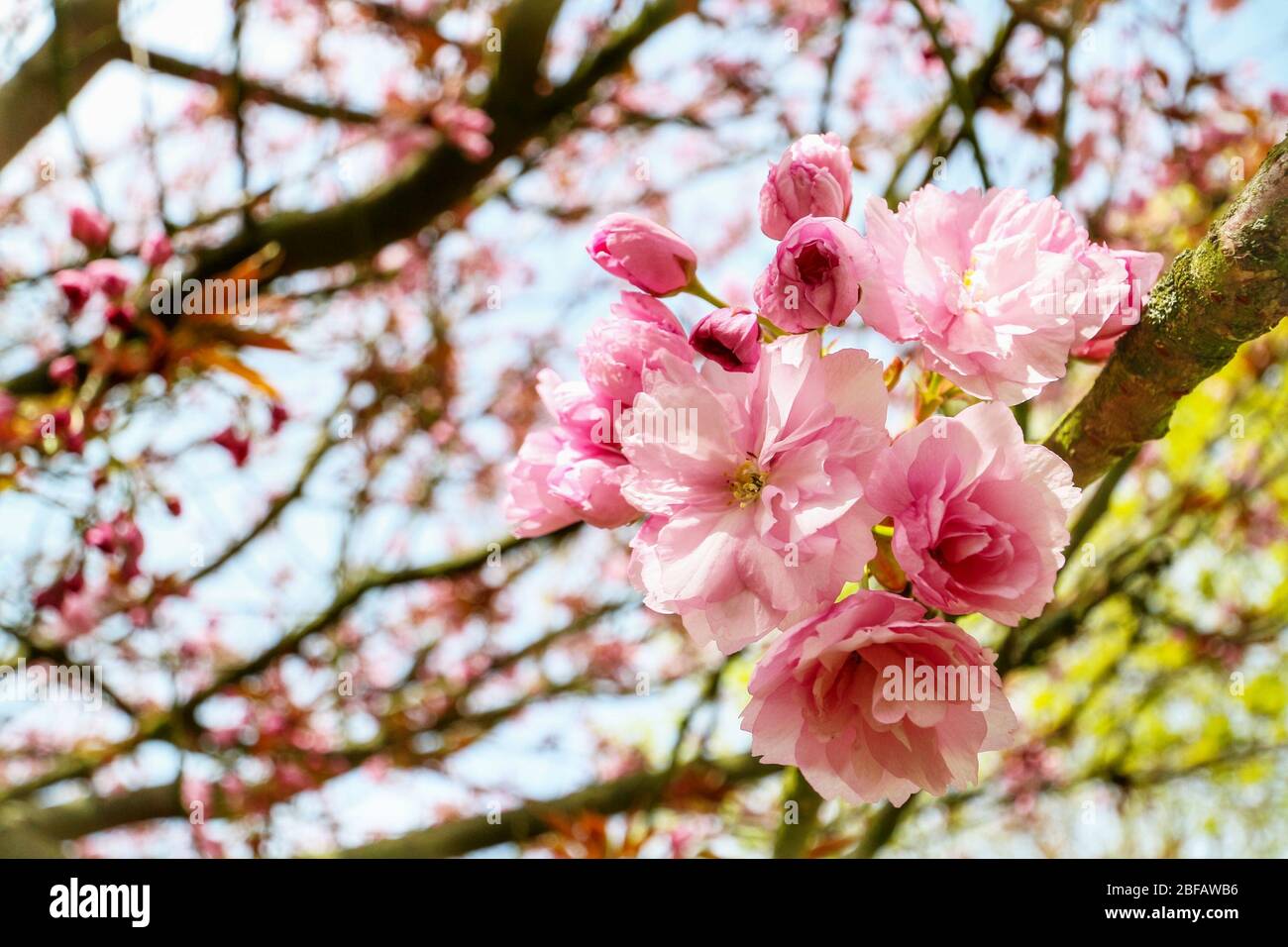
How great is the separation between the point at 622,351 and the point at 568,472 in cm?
11

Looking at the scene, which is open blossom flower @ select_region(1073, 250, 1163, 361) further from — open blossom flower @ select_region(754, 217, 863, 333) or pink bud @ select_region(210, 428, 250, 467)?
pink bud @ select_region(210, 428, 250, 467)

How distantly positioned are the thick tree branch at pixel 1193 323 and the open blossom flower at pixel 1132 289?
0.01m

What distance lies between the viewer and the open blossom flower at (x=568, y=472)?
765 mm

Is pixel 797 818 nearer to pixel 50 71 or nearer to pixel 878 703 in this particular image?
pixel 878 703

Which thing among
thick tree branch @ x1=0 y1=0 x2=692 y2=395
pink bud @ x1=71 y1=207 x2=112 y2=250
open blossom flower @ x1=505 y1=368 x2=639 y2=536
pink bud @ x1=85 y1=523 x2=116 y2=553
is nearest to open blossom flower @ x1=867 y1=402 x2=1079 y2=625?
open blossom flower @ x1=505 y1=368 x2=639 y2=536

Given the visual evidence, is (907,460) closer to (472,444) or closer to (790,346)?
(790,346)

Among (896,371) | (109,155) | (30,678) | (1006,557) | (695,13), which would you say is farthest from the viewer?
(109,155)

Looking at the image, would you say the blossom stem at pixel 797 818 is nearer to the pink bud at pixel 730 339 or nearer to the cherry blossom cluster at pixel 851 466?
the cherry blossom cluster at pixel 851 466

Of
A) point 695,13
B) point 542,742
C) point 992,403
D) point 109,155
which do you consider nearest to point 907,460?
point 992,403

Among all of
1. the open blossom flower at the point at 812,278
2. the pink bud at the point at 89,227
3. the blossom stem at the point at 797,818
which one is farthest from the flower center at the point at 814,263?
the pink bud at the point at 89,227

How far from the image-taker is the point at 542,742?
13.5ft

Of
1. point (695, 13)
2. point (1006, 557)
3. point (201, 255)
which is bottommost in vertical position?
point (1006, 557)

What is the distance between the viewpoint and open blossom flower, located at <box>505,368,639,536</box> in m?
0.76
